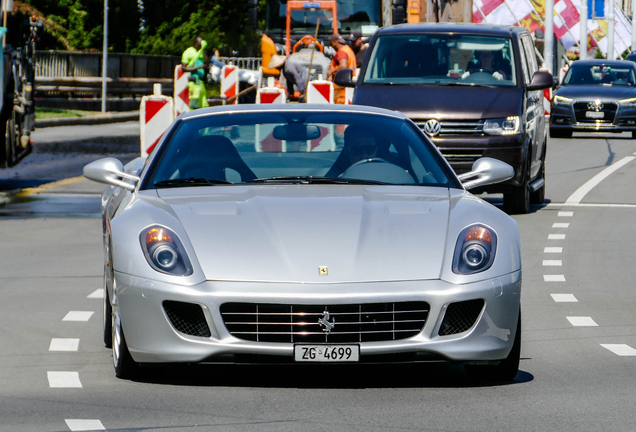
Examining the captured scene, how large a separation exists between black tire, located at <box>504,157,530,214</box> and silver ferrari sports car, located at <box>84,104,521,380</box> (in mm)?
7758

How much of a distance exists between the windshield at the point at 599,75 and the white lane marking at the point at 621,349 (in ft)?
73.1

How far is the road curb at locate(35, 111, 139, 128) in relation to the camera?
29234mm

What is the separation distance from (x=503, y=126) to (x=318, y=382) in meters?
8.22

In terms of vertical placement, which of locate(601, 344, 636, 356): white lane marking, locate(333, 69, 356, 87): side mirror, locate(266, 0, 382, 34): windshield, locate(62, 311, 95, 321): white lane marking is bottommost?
locate(62, 311, 95, 321): white lane marking

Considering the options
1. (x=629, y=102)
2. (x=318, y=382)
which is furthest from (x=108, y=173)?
(x=629, y=102)

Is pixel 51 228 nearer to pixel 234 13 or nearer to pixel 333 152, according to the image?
pixel 333 152

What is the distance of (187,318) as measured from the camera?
561 cm

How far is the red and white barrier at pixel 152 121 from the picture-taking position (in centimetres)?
1603

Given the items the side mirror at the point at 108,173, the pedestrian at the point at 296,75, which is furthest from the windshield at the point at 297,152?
the pedestrian at the point at 296,75

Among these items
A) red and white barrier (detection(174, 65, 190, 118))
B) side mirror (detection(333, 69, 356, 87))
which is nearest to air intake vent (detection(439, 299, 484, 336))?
side mirror (detection(333, 69, 356, 87))

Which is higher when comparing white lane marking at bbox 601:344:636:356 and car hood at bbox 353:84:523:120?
car hood at bbox 353:84:523:120

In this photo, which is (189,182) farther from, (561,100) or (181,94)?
(561,100)

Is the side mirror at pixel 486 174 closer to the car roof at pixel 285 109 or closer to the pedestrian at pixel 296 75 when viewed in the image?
the car roof at pixel 285 109

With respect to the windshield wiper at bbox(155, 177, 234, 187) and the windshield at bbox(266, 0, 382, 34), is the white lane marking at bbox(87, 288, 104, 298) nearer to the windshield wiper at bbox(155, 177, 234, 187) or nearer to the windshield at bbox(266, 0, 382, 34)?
the windshield wiper at bbox(155, 177, 234, 187)
